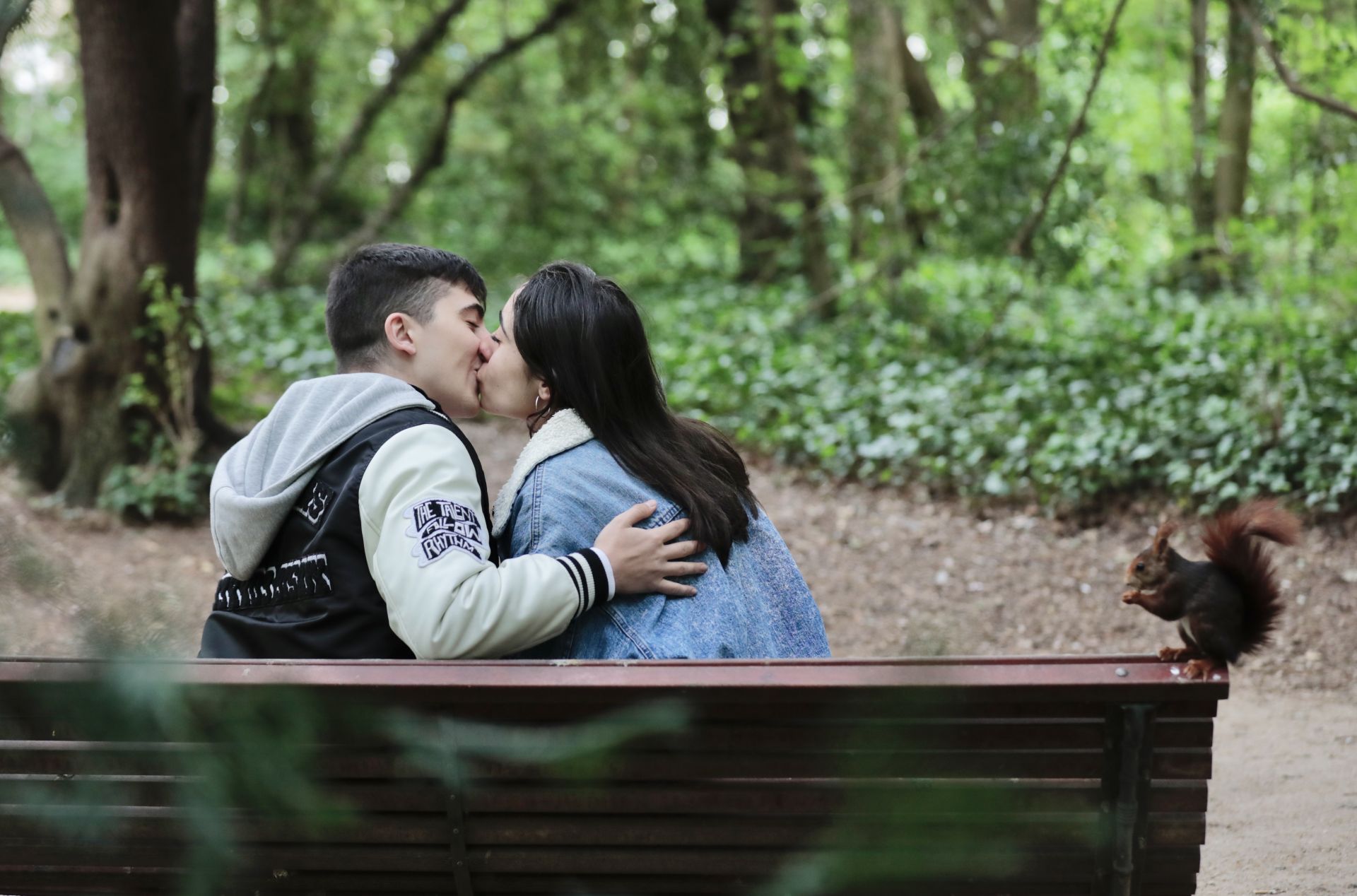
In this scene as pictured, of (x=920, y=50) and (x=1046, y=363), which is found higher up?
(x=920, y=50)

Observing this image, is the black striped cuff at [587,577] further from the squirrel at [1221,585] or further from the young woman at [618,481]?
the squirrel at [1221,585]

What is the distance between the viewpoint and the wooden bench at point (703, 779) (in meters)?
1.67

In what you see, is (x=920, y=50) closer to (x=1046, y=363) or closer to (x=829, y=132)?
(x=829, y=132)

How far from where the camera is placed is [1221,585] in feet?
5.96

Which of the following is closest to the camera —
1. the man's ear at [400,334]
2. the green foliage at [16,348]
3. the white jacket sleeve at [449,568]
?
the white jacket sleeve at [449,568]

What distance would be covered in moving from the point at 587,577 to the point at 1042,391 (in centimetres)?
630

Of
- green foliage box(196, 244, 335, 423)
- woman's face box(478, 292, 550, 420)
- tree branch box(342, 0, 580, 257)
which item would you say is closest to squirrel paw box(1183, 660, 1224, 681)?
woman's face box(478, 292, 550, 420)

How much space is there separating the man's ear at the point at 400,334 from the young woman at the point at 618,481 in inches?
6.5

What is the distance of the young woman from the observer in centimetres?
216

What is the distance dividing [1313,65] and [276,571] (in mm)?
8698

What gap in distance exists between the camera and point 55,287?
681 cm

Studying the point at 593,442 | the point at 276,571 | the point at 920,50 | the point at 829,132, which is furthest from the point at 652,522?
the point at 920,50

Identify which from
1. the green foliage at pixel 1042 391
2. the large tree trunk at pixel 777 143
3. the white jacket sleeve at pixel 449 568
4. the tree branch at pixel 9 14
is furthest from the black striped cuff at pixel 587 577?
the large tree trunk at pixel 777 143

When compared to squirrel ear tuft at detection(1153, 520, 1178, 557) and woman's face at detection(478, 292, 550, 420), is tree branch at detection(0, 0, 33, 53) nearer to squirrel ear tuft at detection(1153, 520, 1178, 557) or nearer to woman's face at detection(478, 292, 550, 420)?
woman's face at detection(478, 292, 550, 420)
